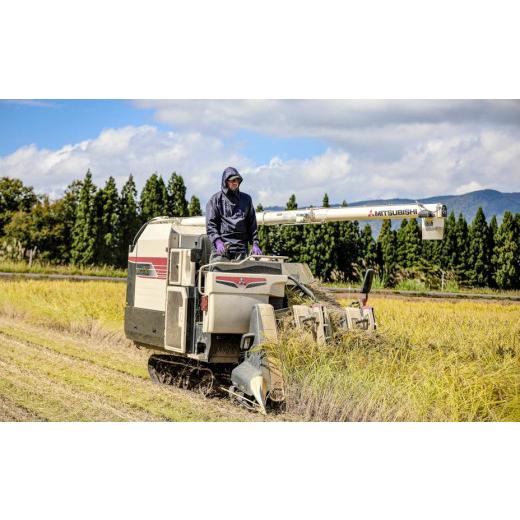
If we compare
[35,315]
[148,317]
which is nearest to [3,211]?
[35,315]

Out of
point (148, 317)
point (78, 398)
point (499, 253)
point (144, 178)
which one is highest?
point (144, 178)

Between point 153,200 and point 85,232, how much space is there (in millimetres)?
1184

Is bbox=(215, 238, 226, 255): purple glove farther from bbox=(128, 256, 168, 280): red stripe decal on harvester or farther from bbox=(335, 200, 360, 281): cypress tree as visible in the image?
bbox=(335, 200, 360, 281): cypress tree

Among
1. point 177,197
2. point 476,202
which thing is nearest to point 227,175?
point 476,202

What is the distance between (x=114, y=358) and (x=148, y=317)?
157 centimetres

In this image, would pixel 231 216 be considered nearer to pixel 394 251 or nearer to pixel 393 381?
pixel 393 381

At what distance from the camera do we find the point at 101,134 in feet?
27.0

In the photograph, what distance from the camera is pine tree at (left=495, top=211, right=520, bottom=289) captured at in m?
8.64

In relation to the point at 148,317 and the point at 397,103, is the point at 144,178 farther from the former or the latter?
the point at 397,103

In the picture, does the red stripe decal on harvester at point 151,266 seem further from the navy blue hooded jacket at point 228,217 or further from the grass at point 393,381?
the grass at point 393,381

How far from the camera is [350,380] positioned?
21.1ft

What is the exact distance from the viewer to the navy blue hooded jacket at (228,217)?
6938 millimetres

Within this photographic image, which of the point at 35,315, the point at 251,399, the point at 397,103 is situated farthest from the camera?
the point at 35,315

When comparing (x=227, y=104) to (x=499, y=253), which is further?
(x=499, y=253)
